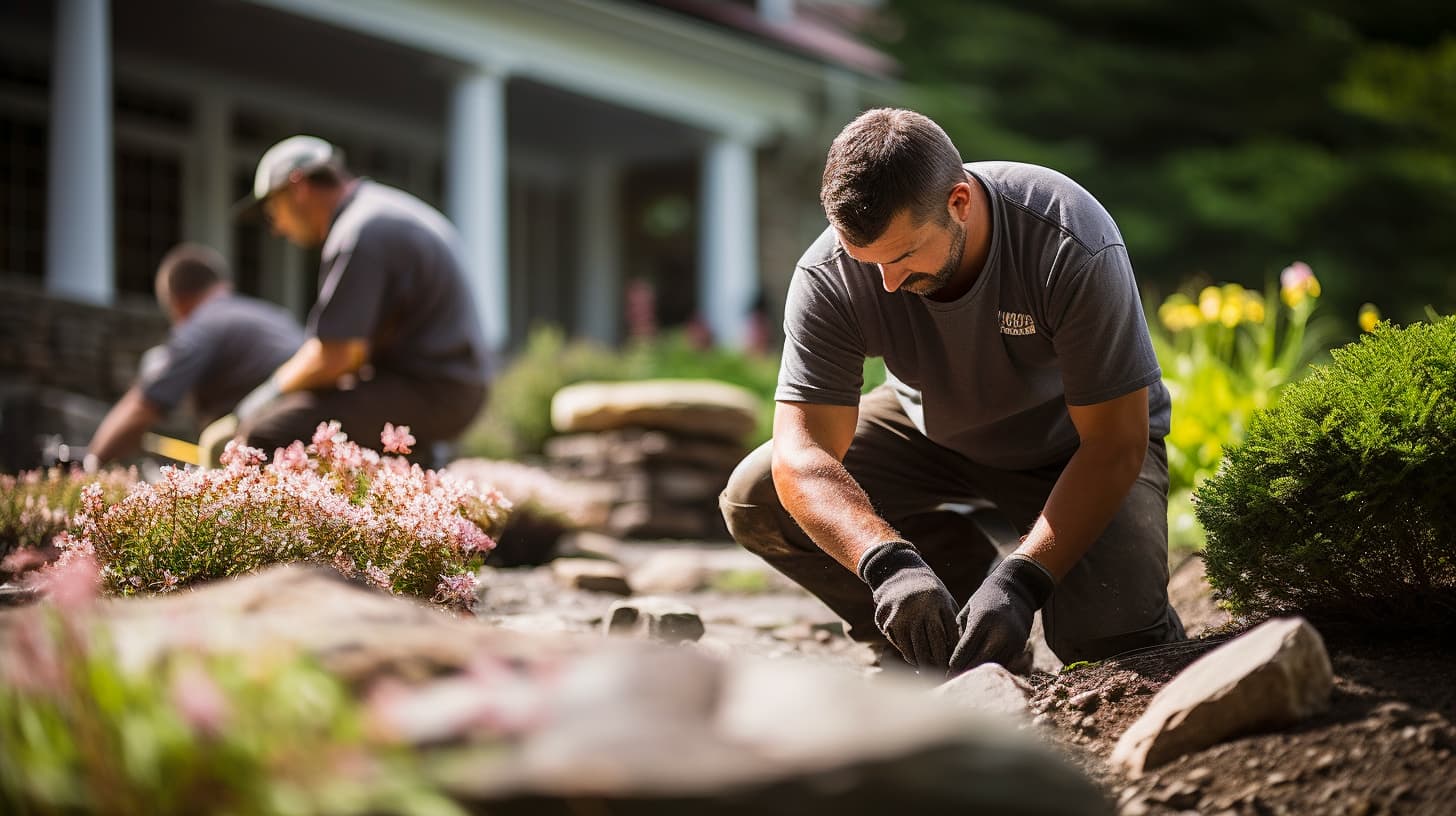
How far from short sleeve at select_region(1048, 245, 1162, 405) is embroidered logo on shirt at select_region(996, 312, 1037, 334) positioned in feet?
0.27

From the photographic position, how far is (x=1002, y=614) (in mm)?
2551

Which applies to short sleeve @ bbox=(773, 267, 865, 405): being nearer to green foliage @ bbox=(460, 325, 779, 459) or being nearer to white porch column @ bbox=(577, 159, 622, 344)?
green foliage @ bbox=(460, 325, 779, 459)

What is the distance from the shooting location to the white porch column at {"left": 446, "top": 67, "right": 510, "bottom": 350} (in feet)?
32.2

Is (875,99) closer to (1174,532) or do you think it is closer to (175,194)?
(175,194)

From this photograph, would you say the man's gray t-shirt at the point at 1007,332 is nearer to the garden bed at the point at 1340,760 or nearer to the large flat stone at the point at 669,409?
the garden bed at the point at 1340,760

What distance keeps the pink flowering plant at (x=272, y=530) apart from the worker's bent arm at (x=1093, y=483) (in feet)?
4.16

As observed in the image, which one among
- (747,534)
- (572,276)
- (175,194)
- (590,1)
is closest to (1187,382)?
(747,534)

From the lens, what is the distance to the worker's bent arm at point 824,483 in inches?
110

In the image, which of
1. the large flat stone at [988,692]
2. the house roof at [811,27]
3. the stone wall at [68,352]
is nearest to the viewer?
the large flat stone at [988,692]

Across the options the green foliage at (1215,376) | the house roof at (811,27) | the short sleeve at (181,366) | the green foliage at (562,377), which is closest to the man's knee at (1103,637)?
the green foliage at (1215,376)

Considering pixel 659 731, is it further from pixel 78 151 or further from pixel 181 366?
pixel 78 151

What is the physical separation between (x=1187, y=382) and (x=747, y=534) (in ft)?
7.89

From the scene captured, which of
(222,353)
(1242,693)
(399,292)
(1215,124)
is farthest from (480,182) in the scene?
(1215,124)

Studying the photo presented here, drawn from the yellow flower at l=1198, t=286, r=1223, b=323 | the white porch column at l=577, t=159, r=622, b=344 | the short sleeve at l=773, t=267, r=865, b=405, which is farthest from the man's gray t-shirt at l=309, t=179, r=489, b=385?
the white porch column at l=577, t=159, r=622, b=344
